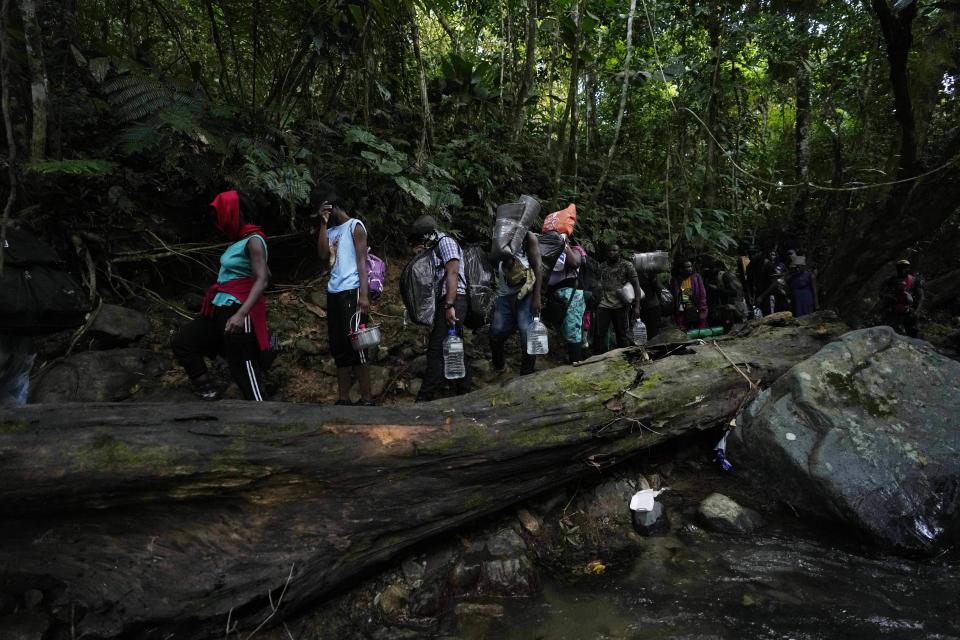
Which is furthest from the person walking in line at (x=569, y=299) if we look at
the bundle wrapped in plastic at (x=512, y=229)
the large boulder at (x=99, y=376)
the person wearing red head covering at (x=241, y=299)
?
the large boulder at (x=99, y=376)

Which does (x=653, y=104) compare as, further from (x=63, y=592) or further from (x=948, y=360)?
(x=63, y=592)

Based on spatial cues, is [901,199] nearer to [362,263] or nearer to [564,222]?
[564,222]

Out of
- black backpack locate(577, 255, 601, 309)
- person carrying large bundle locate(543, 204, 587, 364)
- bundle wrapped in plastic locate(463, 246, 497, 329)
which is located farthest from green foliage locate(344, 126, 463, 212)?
black backpack locate(577, 255, 601, 309)

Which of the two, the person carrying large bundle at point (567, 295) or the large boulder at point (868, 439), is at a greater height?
the person carrying large bundle at point (567, 295)

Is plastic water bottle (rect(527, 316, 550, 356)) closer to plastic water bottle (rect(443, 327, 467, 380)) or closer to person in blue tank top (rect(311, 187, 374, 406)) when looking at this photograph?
plastic water bottle (rect(443, 327, 467, 380))

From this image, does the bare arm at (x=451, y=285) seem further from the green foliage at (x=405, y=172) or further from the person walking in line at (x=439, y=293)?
the green foliage at (x=405, y=172)

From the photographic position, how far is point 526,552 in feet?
10.5

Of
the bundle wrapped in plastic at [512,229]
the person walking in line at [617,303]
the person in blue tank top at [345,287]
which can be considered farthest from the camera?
the person walking in line at [617,303]

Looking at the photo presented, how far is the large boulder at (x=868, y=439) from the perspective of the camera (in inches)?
123

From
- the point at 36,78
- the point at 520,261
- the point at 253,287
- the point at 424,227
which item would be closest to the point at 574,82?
the point at 520,261

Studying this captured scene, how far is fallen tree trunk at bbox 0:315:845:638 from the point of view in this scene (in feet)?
7.86

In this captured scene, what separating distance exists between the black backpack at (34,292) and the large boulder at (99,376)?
186cm

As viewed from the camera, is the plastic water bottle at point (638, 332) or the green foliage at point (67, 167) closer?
the green foliage at point (67, 167)

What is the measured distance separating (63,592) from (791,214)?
1620cm
